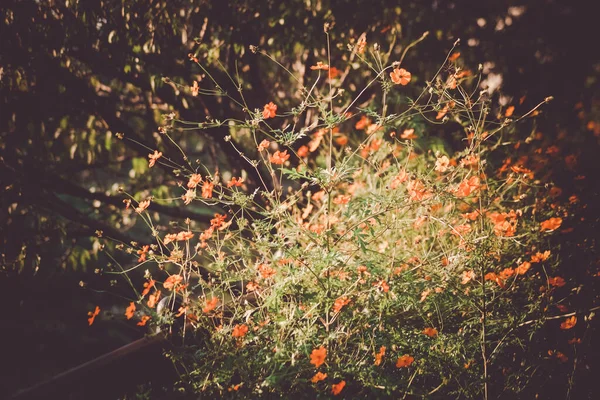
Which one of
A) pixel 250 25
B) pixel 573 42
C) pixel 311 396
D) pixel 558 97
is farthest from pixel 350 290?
pixel 573 42

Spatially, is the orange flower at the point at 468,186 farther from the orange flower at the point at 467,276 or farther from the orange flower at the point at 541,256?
the orange flower at the point at 541,256

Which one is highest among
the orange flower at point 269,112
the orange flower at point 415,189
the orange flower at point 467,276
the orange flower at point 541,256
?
the orange flower at point 269,112

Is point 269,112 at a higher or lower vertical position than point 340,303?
higher

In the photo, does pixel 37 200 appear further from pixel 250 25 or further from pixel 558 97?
pixel 558 97

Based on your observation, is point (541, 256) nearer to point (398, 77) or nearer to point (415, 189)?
point (415, 189)

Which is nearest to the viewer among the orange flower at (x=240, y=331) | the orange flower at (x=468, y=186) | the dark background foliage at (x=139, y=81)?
the orange flower at (x=240, y=331)

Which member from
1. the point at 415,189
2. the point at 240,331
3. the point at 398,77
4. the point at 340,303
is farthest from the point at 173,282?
the point at 398,77

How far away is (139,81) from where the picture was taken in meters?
2.52

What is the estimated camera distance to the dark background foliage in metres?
2.30

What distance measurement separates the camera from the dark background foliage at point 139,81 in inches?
90.4

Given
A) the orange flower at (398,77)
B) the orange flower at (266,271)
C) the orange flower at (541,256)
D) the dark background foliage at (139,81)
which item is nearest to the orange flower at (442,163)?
the orange flower at (398,77)

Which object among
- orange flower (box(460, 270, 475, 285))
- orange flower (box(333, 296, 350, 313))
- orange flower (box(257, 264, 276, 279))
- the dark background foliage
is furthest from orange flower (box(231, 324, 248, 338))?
orange flower (box(460, 270, 475, 285))

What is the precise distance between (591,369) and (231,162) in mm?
2269

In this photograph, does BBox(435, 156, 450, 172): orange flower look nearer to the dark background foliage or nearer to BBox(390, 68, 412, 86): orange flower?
BBox(390, 68, 412, 86): orange flower
